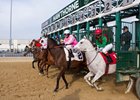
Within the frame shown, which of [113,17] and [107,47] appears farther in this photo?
[113,17]

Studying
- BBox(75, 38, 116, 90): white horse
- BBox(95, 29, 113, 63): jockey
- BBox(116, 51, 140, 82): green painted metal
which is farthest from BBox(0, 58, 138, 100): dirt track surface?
BBox(95, 29, 113, 63): jockey

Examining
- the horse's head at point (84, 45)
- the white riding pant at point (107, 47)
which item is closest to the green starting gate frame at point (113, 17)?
the white riding pant at point (107, 47)

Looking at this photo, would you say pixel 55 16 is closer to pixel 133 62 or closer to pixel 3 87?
pixel 3 87

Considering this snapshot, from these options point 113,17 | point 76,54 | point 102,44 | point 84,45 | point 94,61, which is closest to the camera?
point 94,61

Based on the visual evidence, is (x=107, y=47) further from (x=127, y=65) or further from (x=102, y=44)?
(x=127, y=65)

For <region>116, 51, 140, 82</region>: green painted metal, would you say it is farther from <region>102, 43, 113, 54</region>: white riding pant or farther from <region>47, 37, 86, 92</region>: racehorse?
<region>47, 37, 86, 92</region>: racehorse

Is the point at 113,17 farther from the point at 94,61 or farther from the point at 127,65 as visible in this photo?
the point at 127,65

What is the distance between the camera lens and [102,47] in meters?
10.3

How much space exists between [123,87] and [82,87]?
150 centimetres

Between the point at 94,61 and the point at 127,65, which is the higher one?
the point at 94,61

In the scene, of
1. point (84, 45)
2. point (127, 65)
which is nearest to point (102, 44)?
point (84, 45)

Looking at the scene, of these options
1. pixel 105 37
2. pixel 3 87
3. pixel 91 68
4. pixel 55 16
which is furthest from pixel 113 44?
pixel 55 16

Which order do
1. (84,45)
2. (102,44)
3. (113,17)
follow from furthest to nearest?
(113,17)
(102,44)
(84,45)

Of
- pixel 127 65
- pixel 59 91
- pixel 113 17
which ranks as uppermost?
pixel 113 17
